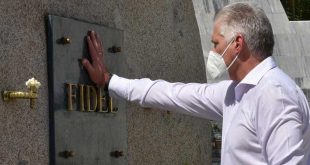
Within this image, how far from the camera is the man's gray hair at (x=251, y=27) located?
3.63m

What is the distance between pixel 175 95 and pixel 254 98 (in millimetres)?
850

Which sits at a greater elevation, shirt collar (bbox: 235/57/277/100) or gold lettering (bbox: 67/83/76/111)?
shirt collar (bbox: 235/57/277/100)

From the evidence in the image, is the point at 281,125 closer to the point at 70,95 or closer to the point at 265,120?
the point at 265,120

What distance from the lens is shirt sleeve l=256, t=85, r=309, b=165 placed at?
132 inches

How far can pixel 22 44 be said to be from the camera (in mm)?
4133

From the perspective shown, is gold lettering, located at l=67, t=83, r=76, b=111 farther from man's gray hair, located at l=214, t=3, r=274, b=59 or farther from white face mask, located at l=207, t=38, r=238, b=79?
man's gray hair, located at l=214, t=3, r=274, b=59

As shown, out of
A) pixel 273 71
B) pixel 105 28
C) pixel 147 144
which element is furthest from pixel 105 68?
pixel 273 71

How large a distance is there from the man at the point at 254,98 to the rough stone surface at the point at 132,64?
3.19 feet

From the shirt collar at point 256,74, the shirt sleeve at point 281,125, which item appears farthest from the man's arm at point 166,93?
the shirt sleeve at point 281,125

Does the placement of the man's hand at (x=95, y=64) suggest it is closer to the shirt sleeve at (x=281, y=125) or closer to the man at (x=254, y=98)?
the man at (x=254, y=98)

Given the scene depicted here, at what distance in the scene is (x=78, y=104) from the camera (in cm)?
457

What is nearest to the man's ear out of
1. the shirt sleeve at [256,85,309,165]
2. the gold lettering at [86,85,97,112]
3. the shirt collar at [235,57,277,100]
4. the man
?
the man

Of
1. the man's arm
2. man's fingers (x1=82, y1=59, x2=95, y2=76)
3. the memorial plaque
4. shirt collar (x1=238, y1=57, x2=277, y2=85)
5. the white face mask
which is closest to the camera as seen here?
shirt collar (x1=238, y1=57, x2=277, y2=85)

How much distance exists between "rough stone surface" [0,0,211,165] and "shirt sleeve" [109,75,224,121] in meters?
0.46
